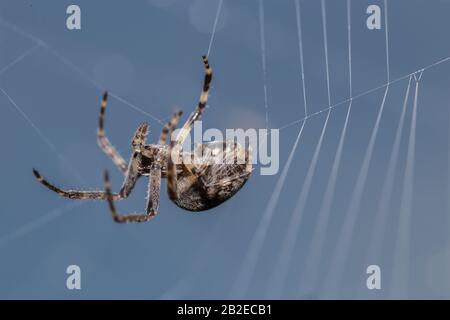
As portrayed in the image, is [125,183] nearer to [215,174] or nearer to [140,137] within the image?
[140,137]

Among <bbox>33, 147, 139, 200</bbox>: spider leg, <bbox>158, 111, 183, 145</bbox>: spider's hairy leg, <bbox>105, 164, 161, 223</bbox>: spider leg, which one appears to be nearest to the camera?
<bbox>158, 111, 183, 145</bbox>: spider's hairy leg

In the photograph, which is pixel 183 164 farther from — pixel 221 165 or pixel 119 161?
pixel 119 161

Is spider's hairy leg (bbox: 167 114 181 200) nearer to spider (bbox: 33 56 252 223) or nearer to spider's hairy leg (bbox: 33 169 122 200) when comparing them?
spider (bbox: 33 56 252 223)

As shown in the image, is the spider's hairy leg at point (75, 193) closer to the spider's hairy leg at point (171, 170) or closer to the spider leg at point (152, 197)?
the spider leg at point (152, 197)

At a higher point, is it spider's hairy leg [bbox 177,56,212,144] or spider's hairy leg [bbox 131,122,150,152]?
spider's hairy leg [bbox 177,56,212,144]

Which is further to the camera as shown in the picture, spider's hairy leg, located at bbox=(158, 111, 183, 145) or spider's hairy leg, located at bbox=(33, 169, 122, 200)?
spider's hairy leg, located at bbox=(33, 169, 122, 200)

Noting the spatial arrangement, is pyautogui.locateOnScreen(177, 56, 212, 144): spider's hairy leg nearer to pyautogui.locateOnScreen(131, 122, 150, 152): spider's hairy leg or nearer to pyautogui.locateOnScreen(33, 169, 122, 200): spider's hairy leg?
pyautogui.locateOnScreen(131, 122, 150, 152): spider's hairy leg

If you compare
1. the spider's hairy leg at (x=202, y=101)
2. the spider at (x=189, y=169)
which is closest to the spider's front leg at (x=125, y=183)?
the spider at (x=189, y=169)

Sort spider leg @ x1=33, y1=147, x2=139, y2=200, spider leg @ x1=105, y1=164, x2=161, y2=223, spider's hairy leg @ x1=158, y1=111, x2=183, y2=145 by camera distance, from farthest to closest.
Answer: spider leg @ x1=33, y1=147, x2=139, y2=200 < spider leg @ x1=105, y1=164, x2=161, y2=223 < spider's hairy leg @ x1=158, y1=111, x2=183, y2=145

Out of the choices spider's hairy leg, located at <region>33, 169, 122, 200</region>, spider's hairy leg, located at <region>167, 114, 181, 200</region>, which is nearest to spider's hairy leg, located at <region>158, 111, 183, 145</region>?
spider's hairy leg, located at <region>167, 114, 181, 200</region>
